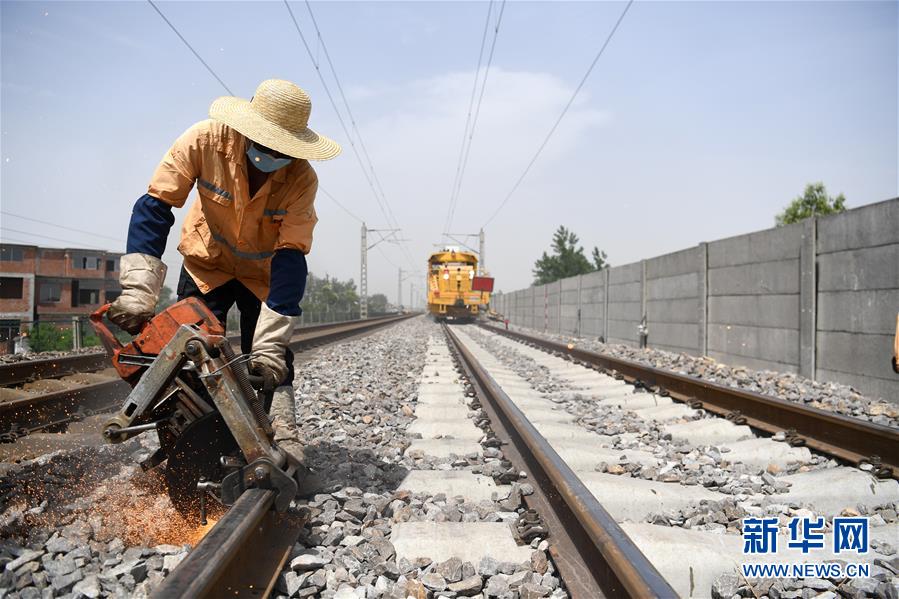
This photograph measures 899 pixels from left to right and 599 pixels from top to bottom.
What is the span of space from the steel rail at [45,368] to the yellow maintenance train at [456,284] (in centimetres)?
2122

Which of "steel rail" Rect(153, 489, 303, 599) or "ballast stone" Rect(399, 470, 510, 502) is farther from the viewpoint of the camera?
"ballast stone" Rect(399, 470, 510, 502)

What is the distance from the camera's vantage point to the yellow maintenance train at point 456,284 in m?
28.5

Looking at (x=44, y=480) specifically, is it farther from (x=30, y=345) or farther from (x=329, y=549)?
(x=30, y=345)

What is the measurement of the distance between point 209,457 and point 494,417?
9.05ft

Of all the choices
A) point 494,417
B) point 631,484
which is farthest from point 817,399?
point 631,484

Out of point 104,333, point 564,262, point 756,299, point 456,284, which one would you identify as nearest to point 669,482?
point 104,333

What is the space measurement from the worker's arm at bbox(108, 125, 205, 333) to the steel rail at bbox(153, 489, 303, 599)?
876 millimetres

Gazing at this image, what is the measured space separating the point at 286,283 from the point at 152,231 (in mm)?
596

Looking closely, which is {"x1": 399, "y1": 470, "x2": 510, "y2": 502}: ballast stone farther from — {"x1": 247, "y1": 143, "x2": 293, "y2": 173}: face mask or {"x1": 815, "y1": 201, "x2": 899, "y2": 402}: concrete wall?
{"x1": 815, "y1": 201, "x2": 899, "y2": 402}: concrete wall

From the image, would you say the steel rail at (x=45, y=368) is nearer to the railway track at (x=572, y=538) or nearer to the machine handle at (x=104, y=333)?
the machine handle at (x=104, y=333)

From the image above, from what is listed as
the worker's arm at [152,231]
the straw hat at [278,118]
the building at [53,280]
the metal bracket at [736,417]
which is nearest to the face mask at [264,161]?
the straw hat at [278,118]

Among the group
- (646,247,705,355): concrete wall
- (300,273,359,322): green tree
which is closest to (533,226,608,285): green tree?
(300,273,359,322): green tree

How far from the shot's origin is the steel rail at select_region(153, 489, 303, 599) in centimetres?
143

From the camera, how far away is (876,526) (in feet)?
8.25
